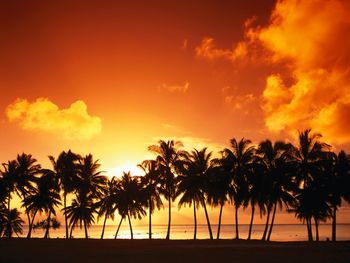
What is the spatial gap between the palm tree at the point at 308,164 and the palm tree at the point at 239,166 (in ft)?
19.5

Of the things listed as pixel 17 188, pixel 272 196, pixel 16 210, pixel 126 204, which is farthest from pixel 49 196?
pixel 272 196

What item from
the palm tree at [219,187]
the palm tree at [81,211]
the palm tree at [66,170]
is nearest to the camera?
the palm tree at [219,187]

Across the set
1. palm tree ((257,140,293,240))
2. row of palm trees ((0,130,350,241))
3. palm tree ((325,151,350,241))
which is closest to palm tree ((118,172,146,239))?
row of palm trees ((0,130,350,241))

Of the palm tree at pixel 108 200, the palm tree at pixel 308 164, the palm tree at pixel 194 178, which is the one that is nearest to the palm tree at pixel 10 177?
the palm tree at pixel 108 200

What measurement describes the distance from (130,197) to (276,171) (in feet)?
79.1

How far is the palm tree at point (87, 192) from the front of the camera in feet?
199

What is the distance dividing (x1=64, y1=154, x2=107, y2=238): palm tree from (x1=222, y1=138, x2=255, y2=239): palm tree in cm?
2331

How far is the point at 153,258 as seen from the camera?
80.0ft

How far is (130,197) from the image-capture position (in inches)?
2322

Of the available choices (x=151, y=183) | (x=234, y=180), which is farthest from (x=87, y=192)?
(x=234, y=180)

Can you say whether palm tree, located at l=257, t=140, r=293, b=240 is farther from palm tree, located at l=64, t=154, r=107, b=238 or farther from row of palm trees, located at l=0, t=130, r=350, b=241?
palm tree, located at l=64, t=154, r=107, b=238

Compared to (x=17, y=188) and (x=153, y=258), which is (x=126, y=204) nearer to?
(x=17, y=188)

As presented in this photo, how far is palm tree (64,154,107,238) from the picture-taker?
60750 millimetres

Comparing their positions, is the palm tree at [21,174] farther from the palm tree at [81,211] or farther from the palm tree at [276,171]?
the palm tree at [276,171]
